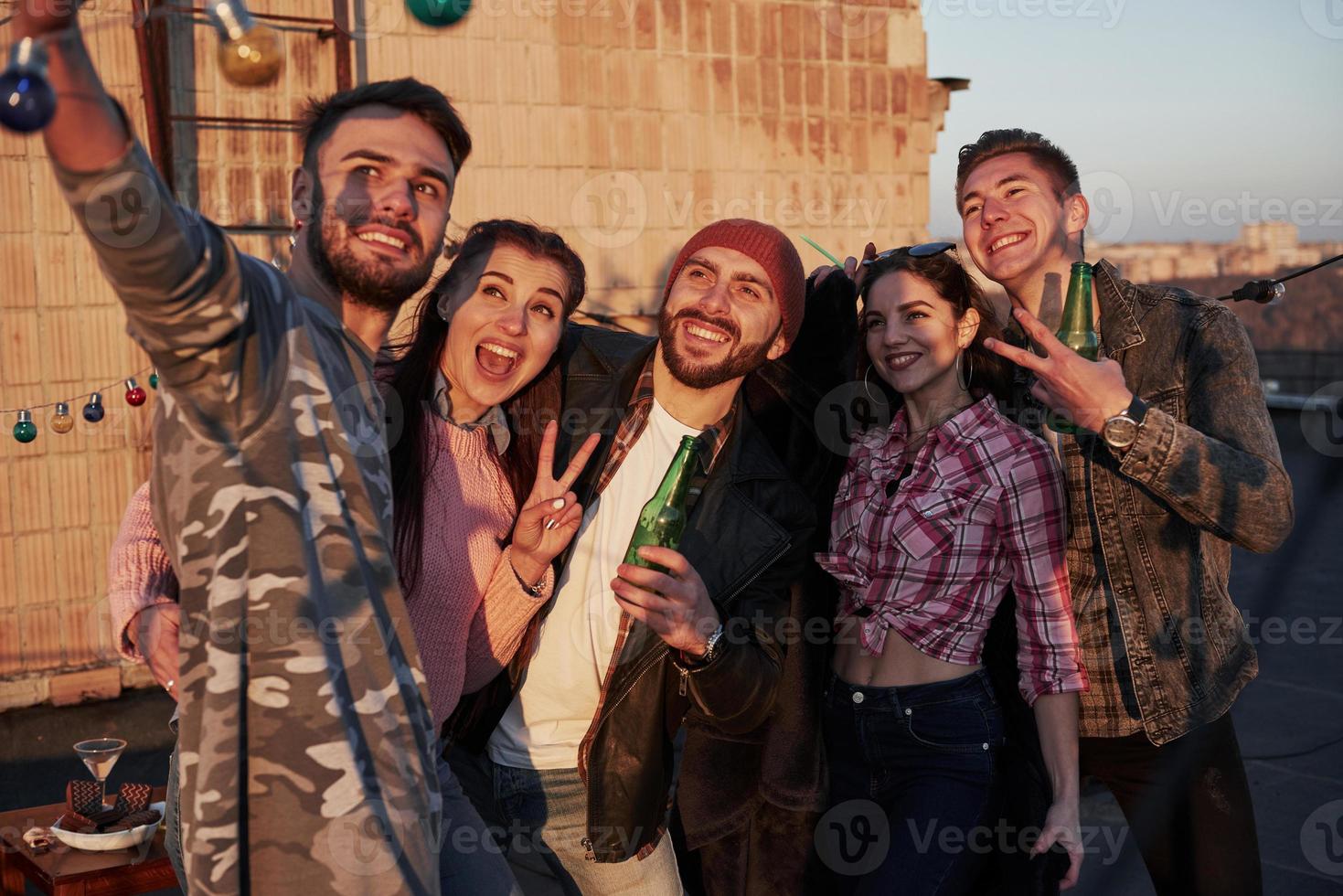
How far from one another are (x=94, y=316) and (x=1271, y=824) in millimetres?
6778

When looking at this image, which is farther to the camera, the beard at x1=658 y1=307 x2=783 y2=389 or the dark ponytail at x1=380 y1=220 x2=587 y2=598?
the beard at x1=658 y1=307 x2=783 y2=389

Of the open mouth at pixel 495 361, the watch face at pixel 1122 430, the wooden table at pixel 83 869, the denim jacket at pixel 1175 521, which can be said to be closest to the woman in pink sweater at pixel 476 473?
the open mouth at pixel 495 361

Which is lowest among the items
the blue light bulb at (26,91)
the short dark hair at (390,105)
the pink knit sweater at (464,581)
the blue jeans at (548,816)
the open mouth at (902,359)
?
the blue jeans at (548,816)

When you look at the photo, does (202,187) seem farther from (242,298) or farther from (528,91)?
(242,298)

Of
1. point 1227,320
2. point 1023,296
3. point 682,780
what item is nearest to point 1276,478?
point 1227,320

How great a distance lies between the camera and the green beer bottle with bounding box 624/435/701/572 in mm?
3000

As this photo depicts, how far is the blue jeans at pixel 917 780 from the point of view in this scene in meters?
2.95

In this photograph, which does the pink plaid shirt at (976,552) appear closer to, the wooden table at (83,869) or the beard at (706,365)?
the beard at (706,365)

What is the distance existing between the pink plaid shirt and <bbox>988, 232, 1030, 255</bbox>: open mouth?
0.43 meters

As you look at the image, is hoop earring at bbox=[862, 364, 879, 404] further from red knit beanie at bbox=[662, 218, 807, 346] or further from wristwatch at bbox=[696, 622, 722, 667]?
wristwatch at bbox=[696, 622, 722, 667]

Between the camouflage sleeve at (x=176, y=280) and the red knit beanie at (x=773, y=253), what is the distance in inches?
68.8

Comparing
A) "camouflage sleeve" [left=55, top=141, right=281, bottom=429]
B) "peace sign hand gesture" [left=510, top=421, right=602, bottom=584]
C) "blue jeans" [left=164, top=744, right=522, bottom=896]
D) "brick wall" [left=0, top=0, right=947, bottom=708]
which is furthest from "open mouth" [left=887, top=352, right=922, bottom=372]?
"brick wall" [left=0, top=0, right=947, bottom=708]

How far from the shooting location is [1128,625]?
3170mm

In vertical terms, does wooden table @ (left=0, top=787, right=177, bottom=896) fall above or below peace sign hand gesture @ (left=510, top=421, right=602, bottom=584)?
below
